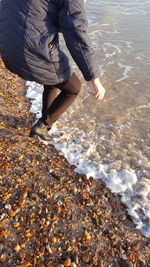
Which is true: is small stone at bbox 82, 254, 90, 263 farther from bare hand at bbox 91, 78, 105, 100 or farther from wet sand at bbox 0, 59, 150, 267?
bare hand at bbox 91, 78, 105, 100

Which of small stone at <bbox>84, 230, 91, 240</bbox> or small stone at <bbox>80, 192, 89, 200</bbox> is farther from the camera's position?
small stone at <bbox>80, 192, 89, 200</bbox>

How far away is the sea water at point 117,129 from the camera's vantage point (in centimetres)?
335

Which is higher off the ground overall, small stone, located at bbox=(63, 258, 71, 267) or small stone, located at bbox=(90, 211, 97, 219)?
small stone, located at bbox=(63, 258, 71, 267)

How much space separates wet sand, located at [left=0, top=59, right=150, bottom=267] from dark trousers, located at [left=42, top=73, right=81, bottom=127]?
1.98 feet

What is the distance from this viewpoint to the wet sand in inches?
90.7

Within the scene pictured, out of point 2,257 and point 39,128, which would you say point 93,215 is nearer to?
point 2,257

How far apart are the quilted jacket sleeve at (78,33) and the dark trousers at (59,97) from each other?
0.49m

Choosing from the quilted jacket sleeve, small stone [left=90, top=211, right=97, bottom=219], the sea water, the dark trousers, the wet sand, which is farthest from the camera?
the sea water

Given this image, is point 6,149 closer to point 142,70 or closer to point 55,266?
point 55,266

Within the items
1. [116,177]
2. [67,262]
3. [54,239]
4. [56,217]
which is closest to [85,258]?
[67,262]

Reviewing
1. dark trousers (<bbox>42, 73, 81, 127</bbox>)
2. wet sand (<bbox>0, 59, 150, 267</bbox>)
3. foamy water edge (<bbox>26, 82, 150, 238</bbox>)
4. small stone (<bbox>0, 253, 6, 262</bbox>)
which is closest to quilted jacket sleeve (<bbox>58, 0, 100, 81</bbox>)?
dark trousers (<bbox>42, 73, 81, 127</bbox>)

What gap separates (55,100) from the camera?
3178 mm

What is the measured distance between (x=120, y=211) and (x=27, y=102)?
3.00 m

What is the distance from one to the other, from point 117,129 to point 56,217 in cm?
236
